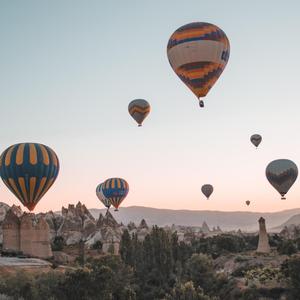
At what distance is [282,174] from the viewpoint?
65.1 meters

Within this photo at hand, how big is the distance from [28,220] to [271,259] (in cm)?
3237

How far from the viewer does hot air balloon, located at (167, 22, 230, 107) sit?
41000mm

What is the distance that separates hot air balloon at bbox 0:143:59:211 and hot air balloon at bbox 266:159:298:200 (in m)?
32.6

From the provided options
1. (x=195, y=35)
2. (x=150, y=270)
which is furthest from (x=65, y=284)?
(x=150, y=270)

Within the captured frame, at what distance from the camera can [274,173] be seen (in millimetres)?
65750

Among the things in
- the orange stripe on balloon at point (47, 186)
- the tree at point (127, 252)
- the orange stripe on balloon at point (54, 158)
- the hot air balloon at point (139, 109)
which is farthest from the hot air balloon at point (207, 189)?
the orange stripe on balloon at point (47, 186)

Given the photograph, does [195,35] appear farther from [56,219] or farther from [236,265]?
[56,219]

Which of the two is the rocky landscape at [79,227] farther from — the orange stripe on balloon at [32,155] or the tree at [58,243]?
the orange stripe on balloon at [32,155]

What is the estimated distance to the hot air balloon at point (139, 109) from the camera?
66.4m

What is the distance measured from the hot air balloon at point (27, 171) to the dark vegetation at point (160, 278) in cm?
653

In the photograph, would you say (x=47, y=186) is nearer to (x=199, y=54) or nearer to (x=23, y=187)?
(x=23, y=187)

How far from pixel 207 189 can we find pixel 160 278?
39215 millimetres

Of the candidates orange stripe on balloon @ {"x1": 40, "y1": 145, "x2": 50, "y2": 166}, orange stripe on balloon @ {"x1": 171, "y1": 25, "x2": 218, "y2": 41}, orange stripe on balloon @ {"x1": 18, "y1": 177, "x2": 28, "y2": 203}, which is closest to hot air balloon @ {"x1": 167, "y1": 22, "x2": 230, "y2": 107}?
orange stripe on balloon @ {"x1": 171, "y1": 25, "x2": 218, "y2": 41}

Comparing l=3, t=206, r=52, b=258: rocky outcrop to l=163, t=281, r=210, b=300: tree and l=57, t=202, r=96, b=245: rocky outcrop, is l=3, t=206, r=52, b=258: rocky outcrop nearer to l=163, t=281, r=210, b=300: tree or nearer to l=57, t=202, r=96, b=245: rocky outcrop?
l=57, t=202, r=96, b=245: rocky outcrop
